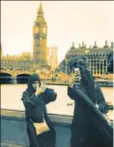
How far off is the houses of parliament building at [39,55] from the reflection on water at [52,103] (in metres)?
0.18

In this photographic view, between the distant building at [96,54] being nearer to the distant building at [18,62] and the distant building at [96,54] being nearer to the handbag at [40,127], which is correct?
the distant building at [18,62]

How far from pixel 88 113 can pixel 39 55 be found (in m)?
0.69

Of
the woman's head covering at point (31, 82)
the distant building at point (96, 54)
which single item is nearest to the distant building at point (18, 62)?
the woman's head covering at point (31, 82)

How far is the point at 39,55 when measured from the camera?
116 inches

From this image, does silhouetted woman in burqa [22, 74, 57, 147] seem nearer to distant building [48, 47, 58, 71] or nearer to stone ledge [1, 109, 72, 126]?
stone ledge [1, 109, 72, 126]

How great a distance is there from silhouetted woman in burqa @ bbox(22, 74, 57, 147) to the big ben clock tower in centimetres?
26

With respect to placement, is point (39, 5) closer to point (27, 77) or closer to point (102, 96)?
point (27, 77)

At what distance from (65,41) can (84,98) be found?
20.8 inches

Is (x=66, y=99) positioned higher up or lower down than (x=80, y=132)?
higher up

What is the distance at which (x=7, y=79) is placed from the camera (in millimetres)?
3160

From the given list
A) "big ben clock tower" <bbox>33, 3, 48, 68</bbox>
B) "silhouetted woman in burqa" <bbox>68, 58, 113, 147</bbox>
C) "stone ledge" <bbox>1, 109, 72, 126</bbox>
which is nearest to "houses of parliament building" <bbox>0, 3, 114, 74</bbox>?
"big ben clock tower" <bbox>33, 3, 48, 68</bbox>

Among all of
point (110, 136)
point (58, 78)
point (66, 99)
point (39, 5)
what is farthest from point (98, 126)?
point (39, 5)

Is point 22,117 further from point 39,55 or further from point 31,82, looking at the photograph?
point 39,55

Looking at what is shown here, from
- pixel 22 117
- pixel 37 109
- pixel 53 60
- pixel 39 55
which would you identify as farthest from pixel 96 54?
pixel 22 117
